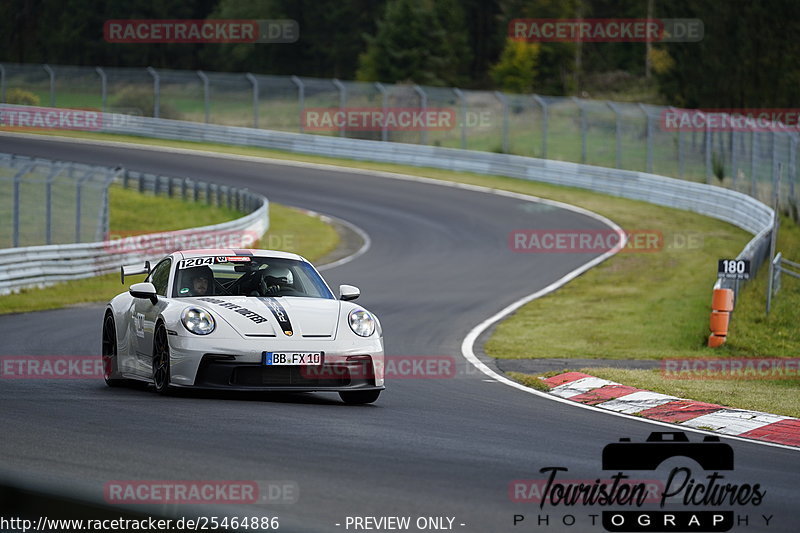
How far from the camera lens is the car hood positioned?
9.79 meters

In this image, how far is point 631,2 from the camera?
3652 inches

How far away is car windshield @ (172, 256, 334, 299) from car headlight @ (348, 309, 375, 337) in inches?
30.1

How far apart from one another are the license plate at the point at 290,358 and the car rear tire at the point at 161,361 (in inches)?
34.9

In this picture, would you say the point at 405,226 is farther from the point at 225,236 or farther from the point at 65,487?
the point at 65,487

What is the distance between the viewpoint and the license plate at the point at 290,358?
31.4 feet

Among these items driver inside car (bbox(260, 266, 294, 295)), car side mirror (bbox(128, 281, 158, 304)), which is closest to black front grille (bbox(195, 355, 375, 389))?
car side mirror (bbox(128, 281, 158, 304))

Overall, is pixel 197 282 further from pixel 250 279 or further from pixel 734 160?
pixel 734 160

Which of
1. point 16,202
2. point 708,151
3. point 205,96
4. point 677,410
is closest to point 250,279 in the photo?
point 677,410

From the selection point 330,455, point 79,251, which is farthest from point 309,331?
point 79,251

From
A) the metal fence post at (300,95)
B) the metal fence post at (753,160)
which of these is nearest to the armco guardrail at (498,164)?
the metal fence post at (753,160)

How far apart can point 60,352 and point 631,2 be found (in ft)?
277

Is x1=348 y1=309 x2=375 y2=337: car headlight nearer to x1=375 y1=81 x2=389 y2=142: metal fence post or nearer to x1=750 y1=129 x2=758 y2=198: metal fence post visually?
x1=750 y1=129 x2=758 y2=198: metal fence post

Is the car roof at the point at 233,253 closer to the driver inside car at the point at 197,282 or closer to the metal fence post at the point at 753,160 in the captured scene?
the driver inside car at the point at 197,282

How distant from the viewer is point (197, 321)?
9852 mm
